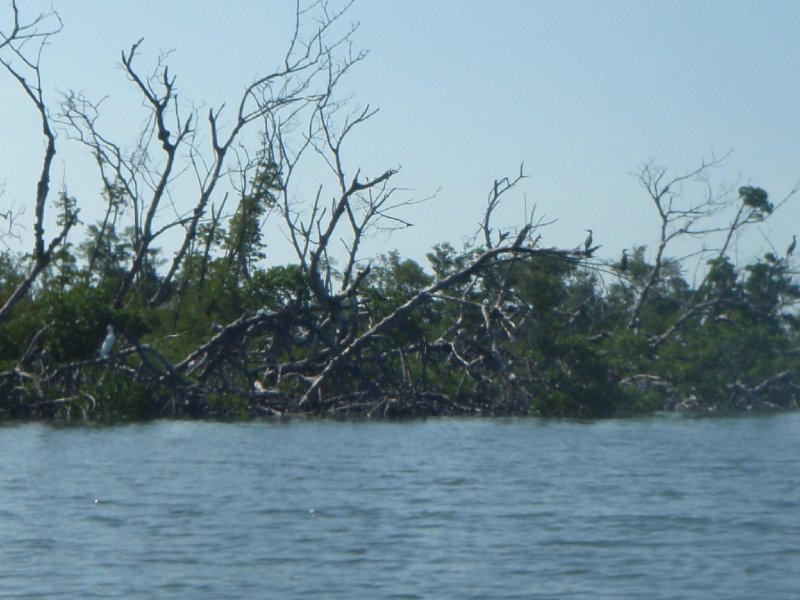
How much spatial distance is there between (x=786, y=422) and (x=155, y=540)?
23.1 metres

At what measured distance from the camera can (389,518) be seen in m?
12.6

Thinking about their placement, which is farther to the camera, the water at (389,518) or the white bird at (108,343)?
the white bird at (108,343)

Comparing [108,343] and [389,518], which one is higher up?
[108,343]

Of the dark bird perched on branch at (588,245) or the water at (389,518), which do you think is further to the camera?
the dark bird perched on branch at (588,245)

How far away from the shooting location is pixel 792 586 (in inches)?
371

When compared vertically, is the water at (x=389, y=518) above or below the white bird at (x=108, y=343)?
below

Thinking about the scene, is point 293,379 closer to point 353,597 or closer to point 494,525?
point 494,525

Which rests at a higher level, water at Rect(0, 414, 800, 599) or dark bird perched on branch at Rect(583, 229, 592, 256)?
dark bird perched on branch at Rect(583, 229, 592, 256)

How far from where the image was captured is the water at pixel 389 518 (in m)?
9.52

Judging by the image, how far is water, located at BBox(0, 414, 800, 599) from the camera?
952 cm

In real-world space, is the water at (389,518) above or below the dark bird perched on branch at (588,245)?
below

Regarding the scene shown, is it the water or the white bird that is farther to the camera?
the white bird

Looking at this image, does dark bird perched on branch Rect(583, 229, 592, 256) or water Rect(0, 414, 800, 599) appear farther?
dark bird perched on branch Rect(583, 229, 592, 256)

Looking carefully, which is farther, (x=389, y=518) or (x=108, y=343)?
(x=108, y=343)
